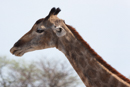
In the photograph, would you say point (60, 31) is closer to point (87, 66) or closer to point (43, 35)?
point (43, 35)

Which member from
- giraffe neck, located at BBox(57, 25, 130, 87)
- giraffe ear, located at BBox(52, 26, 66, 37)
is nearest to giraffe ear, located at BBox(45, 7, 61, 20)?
giraffe ear, located at BBox(52, 26, 66, 37)

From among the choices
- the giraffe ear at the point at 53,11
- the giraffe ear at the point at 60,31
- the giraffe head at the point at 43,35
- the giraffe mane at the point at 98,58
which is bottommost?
the giraffe mane at the point at 98,58

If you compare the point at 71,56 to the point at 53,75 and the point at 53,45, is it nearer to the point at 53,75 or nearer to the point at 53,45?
the point at 53,45

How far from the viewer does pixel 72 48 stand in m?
4.40

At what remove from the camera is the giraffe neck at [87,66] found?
3711mm

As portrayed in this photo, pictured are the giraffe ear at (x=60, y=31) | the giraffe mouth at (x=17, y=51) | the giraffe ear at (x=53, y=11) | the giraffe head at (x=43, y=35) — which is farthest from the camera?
the giraffe mouth at (x=17, y=51)

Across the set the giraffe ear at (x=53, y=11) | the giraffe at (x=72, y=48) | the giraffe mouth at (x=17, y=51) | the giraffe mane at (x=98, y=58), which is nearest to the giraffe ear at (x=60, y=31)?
the giraffe at (x=72, y=48)

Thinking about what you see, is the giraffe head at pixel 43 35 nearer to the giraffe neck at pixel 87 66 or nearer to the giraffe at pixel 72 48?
the giraffe at pixel 72 48

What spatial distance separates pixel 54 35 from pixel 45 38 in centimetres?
Answer: 27

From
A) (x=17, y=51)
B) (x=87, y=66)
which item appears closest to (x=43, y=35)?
(x=17, y=51)

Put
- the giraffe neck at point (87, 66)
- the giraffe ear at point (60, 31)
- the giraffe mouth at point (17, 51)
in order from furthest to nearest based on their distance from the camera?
the giraffe mouth at point (17, 51) < the giraffe ear at point (60, 31) < the giraffe neck at point (87, 66)

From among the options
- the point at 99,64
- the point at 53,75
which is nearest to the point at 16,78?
the point at 53,75

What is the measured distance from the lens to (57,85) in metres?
18.0

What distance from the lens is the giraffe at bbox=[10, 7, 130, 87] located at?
3.81 meters
